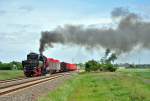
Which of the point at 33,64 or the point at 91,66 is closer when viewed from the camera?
the point at 33,64

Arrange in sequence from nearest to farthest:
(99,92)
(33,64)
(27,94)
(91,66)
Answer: (27,94), (99,92), (33,64), (91,66)

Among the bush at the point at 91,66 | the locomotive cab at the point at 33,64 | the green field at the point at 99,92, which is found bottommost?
the green field at the point at 99,92

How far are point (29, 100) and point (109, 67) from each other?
114m

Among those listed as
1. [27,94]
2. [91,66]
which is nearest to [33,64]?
[27,94]

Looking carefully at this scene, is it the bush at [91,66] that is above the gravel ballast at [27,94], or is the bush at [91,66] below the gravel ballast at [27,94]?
above

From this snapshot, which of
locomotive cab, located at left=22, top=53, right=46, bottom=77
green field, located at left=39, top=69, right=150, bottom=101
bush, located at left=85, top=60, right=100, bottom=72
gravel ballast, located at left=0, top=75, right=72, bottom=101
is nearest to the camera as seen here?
gravel ballast, located at left=0, top=75, right=72, bottom=101

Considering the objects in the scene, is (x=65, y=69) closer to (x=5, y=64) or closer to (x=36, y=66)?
(x=5, y=64)

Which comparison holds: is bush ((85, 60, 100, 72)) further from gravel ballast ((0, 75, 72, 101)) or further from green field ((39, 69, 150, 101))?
gravel ballast ((0, 75, 72, 101))

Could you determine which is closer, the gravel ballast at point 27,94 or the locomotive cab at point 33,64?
the gravel ballast at point 27,94

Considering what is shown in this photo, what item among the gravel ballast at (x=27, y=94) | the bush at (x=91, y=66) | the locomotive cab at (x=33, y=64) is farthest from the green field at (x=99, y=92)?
the bush at (x=91, y=66)

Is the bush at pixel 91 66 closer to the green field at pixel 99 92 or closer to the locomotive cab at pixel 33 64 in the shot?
the locomotive cab at pixel 33 64

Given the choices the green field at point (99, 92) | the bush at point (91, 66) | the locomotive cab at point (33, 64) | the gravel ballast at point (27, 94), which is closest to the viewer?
the gravel ballast at point (27, 94)

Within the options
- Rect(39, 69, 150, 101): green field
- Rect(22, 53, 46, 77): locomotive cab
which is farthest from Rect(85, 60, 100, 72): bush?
Rect(39, 69, 150, 101): green field

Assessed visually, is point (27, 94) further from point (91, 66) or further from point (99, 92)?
point (91, 66)
